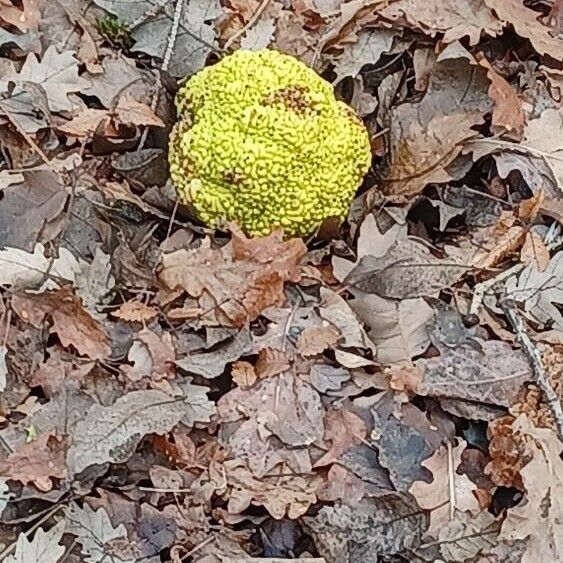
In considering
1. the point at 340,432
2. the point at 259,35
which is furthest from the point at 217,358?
the point at 259,35

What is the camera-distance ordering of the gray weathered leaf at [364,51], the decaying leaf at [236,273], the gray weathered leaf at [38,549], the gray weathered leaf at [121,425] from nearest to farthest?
the gray weathered leaf at [38,549], the gray weathered leaf at [121,425], the decaying leaf at [236,273], the gray weathered leaf at [364,51]

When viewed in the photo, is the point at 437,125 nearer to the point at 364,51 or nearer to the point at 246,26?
the point at 364,51

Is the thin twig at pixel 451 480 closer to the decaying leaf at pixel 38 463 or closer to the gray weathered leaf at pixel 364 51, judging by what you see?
the decaying leaf at pixel 38 463

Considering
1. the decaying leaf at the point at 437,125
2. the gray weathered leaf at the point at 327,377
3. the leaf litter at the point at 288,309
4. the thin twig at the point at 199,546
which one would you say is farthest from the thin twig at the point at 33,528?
the decaying leaf at the point at 437,125

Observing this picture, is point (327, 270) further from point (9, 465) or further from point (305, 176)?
point (9, 465)

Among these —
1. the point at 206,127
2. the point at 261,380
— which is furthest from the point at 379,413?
the point at 206,127

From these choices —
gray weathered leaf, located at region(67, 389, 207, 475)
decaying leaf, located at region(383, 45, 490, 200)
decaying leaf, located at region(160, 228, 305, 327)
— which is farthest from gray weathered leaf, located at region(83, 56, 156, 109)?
gray weathered leaf, located at region(67, 389, 207, 475)
